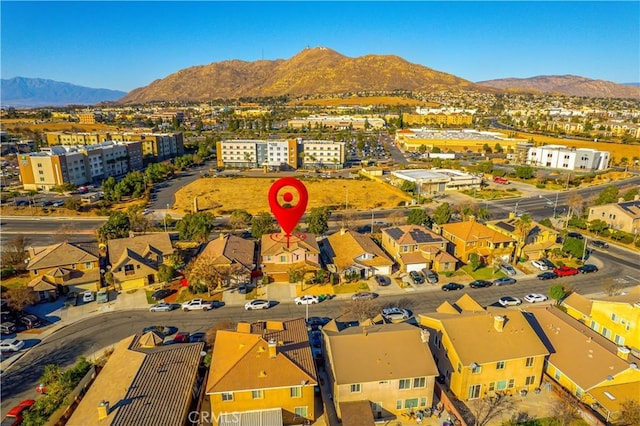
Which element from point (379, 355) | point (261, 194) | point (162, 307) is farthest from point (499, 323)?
point (261, 194)

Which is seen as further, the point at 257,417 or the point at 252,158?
the point at 252,158

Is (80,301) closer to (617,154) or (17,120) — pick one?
(617,154)

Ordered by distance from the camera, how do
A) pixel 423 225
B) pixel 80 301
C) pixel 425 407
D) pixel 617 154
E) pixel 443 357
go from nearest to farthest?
pixel 425 407
pixel 443 357
pixel 80 301
pixel 423 225
pixel 617 154

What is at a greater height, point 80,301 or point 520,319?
point 520,319

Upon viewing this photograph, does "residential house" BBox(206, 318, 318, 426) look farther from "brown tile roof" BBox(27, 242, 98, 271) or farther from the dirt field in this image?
the dirt field

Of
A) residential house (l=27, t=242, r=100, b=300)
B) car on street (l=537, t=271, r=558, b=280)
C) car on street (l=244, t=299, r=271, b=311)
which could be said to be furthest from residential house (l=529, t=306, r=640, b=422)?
residential house (l=27, t=242, r=100, b=300)

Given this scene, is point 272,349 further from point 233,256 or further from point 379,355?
point 233,256

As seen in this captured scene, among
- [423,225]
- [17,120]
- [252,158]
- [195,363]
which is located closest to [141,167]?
[252,158]

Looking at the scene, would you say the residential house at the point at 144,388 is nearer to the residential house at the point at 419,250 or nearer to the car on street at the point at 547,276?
the residential house at the point at 419,250
